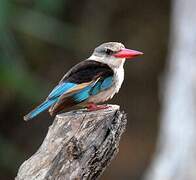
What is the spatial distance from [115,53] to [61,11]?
5.49 meters

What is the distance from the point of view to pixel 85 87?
496 cm

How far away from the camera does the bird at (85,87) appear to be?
4.88 meters

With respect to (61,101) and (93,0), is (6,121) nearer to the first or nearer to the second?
(93,0)

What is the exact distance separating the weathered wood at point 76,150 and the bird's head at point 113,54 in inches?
39.7

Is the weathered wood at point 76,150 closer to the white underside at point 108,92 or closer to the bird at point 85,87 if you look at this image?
the bird at point 85,87

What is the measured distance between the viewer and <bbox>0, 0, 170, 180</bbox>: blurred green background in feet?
36.7

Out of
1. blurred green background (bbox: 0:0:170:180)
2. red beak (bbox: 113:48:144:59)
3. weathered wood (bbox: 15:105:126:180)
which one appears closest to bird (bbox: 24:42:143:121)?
red beak (bbox: 113:48:144:59)

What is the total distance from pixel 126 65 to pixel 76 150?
7.33 meters

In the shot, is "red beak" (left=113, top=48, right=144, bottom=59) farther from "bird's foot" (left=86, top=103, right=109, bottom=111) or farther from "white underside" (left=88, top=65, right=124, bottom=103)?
"bird's foot" (left=86, top=103, right=109, bottom=111)

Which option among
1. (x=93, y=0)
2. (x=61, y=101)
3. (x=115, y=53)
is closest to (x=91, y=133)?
(x=61, y=101)

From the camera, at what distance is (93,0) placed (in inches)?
455

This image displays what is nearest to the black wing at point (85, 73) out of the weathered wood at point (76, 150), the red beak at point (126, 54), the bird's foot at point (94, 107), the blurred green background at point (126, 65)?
the bird's foot at point (94, 107)

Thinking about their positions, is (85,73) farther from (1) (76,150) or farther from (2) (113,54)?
(1) (76,150)

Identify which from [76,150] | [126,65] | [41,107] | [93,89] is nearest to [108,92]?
[93,89]
